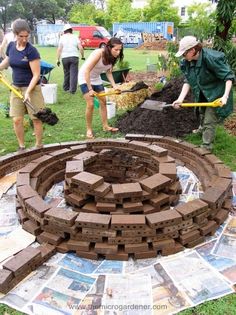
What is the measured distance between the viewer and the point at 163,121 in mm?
5898

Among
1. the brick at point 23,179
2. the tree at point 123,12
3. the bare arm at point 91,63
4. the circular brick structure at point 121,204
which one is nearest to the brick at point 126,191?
the circular brick structure at point 121,204

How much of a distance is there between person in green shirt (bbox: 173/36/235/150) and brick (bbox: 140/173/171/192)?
132cm

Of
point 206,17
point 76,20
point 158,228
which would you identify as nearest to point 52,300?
point 158,228

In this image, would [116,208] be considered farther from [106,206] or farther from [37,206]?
[37,206]

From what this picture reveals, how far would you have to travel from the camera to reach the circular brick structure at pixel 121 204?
9.42 ft

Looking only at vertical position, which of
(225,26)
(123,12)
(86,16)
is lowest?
(225,26)

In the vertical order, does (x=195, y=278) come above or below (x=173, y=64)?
below

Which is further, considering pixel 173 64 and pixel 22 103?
pixel 173 64

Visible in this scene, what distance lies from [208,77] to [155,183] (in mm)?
1785

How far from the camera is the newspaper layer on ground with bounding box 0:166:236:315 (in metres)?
2.39

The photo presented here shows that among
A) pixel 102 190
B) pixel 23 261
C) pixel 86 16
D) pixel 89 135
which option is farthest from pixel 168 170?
pixel 86 16

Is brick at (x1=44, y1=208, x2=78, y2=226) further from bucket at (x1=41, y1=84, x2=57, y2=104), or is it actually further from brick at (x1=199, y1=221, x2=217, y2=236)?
bucket at (x1=41, y1=84, x2=57, y2=104)

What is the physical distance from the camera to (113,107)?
684 centimetres

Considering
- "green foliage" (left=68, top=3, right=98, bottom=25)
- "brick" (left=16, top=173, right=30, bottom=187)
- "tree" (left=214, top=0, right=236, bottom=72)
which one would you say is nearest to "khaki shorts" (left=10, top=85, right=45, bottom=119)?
"brick" (left=16, top=173, right=30, bottom=187)
